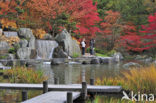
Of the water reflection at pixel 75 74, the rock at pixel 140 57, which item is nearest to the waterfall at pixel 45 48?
the water reflection at pixel 75 74

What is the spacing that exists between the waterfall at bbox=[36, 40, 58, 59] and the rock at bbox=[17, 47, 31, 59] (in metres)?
2.35

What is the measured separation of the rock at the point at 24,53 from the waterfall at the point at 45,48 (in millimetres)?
2353

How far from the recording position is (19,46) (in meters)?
22.6

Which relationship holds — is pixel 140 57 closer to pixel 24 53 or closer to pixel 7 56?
pixel 24 53

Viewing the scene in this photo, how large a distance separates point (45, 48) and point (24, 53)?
3.68 meters

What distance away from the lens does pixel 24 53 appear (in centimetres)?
2255

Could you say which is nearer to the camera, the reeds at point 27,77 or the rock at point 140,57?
the reeds at point 27,77

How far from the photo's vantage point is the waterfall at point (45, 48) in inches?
1008

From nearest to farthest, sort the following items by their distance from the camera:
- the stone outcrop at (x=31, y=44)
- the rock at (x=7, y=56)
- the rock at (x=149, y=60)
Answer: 1. the rock at (x=7, y=56)
2. the stone outcrop at (x=31, y=44)
3. the rock at (x=149, y=60)

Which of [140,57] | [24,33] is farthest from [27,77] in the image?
[140,57]

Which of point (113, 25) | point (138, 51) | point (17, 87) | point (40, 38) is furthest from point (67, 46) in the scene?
point (17, 87)

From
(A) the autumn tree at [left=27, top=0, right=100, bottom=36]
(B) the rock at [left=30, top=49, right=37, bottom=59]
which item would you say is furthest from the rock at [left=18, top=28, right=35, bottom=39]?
(A) the autumn tree at [left=27, top=0, right=100, bottom=36]

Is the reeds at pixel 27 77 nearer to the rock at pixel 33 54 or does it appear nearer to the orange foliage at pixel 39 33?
the rock at pixel 33 54

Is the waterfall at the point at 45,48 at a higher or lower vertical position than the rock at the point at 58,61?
higher
